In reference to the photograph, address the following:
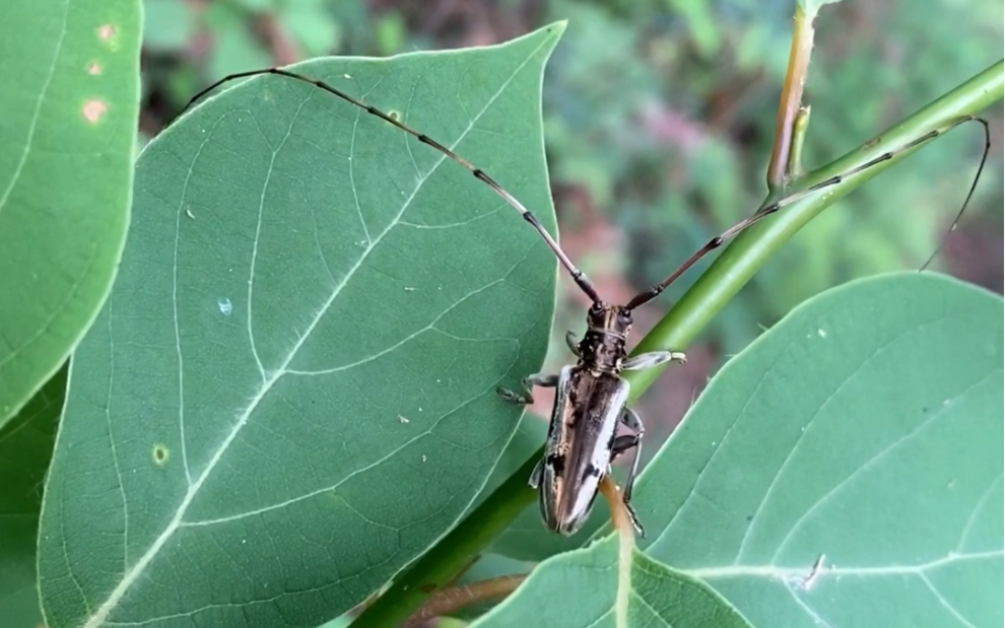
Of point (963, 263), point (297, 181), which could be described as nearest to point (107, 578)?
point (297, 181)

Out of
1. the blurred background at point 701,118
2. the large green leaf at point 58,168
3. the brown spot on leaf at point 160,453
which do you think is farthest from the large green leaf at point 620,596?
the blurred background at point 701,118

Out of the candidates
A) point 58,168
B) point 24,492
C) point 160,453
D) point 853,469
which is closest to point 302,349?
point 160,453

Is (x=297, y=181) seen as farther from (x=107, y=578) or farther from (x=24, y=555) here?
(x=24, y=555)

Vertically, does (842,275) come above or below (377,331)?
above

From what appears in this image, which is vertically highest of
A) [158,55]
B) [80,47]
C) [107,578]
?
[158,55]

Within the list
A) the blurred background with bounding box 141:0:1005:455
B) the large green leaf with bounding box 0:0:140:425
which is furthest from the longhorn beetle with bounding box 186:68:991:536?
the blurred background with bounding box 141:0:1005:455

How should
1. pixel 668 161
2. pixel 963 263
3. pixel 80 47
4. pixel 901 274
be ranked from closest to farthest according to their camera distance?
pixel 80 47 → pixel 901 274 → pixel 668 161 → pixel 963 263
